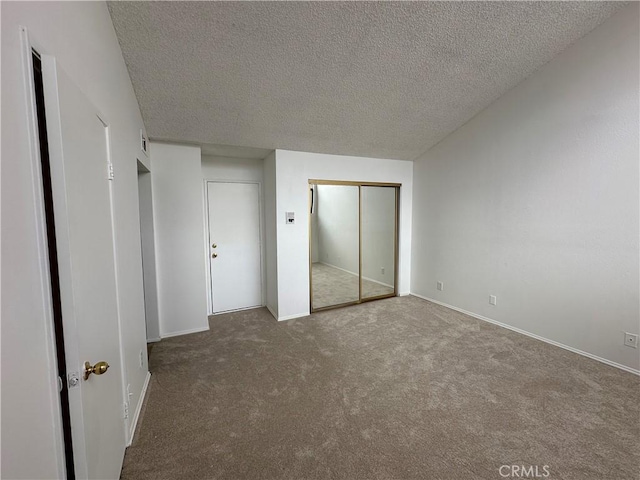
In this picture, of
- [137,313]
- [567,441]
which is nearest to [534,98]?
[567,441]

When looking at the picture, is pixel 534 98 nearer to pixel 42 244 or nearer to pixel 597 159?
pixel 597 159

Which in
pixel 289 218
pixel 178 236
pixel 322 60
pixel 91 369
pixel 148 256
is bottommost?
pixel 91 369

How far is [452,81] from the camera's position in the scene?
289cm

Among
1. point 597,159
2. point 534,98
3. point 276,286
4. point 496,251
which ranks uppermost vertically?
point 534,98

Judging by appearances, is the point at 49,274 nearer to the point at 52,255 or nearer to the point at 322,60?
the point at 52,255

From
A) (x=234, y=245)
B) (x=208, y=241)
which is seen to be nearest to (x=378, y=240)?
(x=234, y=245)

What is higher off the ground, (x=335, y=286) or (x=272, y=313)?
(x=335, y=286)

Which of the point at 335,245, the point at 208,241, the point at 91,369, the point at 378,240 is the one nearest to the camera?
the point at 91,369

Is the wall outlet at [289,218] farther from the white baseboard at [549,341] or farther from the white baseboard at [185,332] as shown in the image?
the white baseboard at [549,341]

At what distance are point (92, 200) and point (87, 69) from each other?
663 millimetres

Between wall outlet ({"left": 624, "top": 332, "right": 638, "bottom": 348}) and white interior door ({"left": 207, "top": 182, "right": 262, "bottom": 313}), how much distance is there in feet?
14.1

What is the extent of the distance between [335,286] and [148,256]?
8.94 feet

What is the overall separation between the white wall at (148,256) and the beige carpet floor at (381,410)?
11.4 inches

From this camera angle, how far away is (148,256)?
Answer: 10.6 feet
